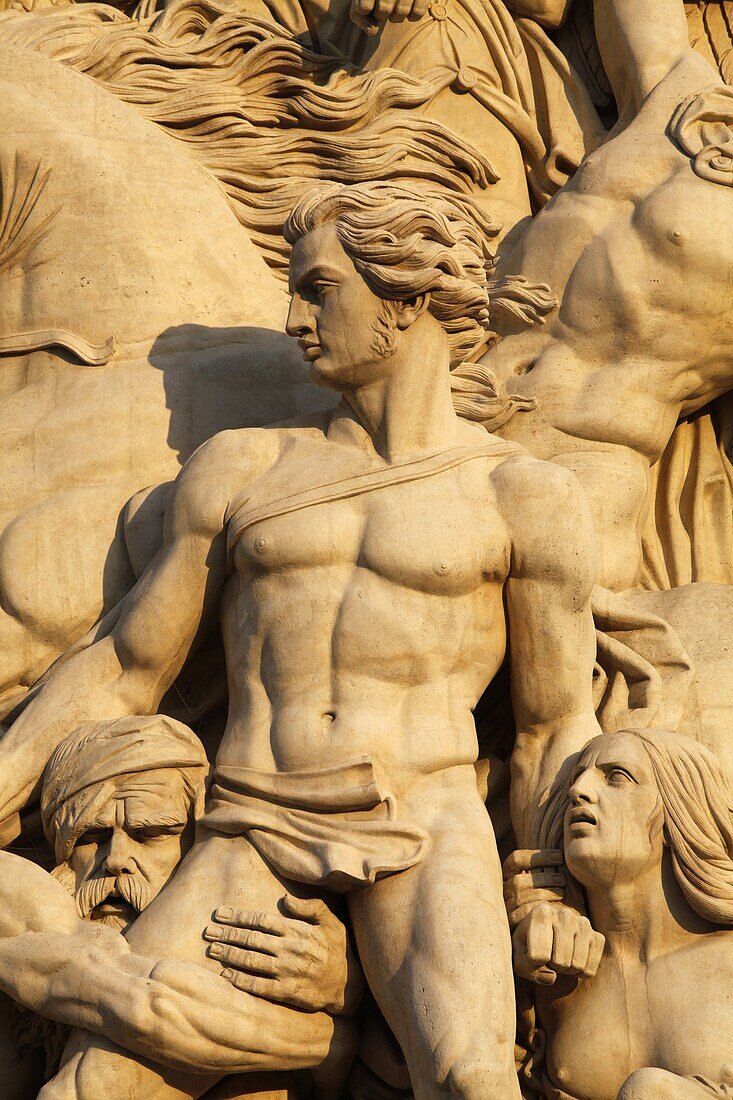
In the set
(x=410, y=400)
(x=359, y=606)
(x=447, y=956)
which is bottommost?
(x=447, y=956)

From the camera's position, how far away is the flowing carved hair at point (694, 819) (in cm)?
603

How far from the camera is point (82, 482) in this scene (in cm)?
702

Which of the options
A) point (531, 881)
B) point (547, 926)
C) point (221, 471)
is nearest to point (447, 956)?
point (547, 926)

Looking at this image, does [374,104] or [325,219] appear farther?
[374,104]

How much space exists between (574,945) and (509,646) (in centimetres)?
81

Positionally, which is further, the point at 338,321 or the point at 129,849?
the point at 338,321

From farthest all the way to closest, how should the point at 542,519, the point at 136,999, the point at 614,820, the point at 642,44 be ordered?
the point at 642,44 < the point at 542,519 < the point at 614,820 < the point at 136,999

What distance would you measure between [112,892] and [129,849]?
4.7 inches

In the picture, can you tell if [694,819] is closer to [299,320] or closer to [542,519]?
[542,519]

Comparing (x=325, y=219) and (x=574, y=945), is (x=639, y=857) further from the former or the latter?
(x=325, y=219)

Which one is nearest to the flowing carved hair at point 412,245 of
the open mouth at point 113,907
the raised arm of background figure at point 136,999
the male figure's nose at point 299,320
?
the male figure's nose at point 299,320

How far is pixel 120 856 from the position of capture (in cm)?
616

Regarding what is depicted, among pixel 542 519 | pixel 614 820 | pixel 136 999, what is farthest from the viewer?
pixel 542 519

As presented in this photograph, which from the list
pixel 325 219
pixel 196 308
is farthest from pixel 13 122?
pixel 325 219
